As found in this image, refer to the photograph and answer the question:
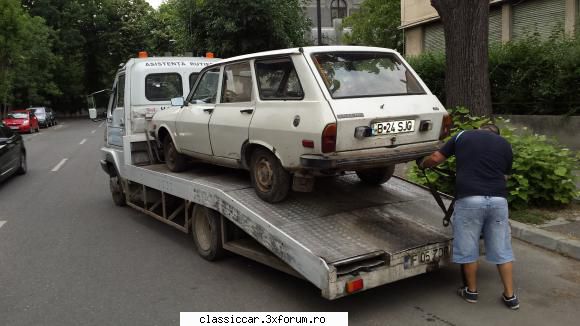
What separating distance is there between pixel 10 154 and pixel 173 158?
7.02 metres

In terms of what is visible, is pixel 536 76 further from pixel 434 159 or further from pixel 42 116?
pixel 42 116

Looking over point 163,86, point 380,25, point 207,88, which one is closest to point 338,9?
point 380,25

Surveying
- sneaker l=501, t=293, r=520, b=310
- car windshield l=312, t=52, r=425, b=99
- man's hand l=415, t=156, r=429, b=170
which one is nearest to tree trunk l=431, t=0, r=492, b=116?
car windshield l=312, t=52, r=425, b=99

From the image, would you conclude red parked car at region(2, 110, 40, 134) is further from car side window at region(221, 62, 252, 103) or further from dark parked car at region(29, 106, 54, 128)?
car side window at region(221, 62, 252, 103)

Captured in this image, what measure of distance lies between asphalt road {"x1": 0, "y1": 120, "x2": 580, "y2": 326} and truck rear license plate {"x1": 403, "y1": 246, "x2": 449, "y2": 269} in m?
0.36

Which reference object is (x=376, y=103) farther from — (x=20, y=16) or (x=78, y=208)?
(x=20, y=16)

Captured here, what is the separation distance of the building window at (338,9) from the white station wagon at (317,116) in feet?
155

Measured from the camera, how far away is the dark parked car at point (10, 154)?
11.6 m

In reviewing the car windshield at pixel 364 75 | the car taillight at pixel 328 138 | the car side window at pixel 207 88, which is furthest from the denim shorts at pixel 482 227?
the car side window at pixel 207 88

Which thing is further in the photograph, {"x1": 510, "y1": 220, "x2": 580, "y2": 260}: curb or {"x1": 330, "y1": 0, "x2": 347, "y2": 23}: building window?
{"x1": 330, "y1": 0, "x2": 347, "y2": 23}: building window

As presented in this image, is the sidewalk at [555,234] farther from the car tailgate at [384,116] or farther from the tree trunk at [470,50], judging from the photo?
the tree trunk at [470,50]

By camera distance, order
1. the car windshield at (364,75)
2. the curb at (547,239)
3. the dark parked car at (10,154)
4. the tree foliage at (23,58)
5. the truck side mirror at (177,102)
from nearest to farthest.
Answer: the car windshield at (364,75) < the curb at (547,239) < the truck side mirror at (177,102) < the dark parked car at (10,154) < the tree foliage at (23,58)

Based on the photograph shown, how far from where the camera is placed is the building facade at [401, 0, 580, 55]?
46.3ft

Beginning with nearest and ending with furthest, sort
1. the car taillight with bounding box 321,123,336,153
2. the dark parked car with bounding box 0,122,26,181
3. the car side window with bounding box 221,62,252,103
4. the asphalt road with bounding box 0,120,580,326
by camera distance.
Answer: the asphalt road with bounding box 0,120,580,326 → the car taillight with bounding box 321,123,336,153 → the car side window with bounding box 221,62,252,103 → the dark parked car with bounding box 0,122,26,181
